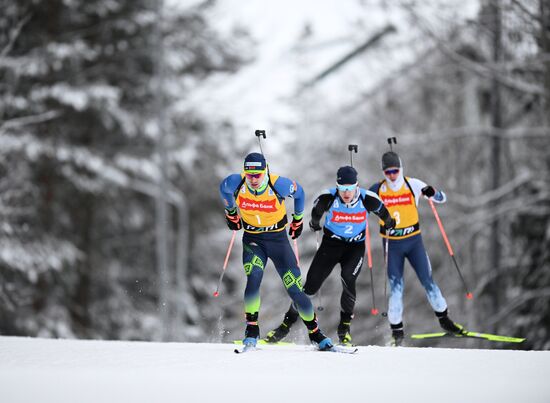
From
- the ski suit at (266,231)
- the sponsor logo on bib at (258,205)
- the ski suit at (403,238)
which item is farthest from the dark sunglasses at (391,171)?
the sponsor logo on bib at (258,205)

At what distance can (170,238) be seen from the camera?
20234 millimetres

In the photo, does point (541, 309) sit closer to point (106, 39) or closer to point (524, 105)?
point (524, 105)

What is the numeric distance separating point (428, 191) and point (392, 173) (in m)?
0.43

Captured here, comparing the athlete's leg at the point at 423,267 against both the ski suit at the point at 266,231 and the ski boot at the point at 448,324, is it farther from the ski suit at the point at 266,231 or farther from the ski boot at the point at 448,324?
the ski suit at the point at 266,231

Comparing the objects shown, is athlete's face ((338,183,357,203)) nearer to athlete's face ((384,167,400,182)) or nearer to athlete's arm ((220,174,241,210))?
athlete's face ((384,167,400,182))

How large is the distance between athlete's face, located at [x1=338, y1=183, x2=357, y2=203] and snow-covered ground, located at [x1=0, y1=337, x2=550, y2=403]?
1440mm

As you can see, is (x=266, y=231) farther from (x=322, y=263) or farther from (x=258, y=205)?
(x=322, y=263)

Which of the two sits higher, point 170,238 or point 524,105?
point 524,105

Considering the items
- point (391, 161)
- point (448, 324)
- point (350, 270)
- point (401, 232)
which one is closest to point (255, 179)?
point (350, 270)

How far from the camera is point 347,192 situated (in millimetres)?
6812

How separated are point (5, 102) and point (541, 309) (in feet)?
35.8

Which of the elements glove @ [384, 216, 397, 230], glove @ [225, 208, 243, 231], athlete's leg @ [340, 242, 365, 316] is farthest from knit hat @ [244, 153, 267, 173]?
glove @ [384, 216, 397, 230]

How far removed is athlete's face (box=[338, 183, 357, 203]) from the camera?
22.2 feet

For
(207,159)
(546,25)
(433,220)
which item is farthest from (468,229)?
(207,159)
